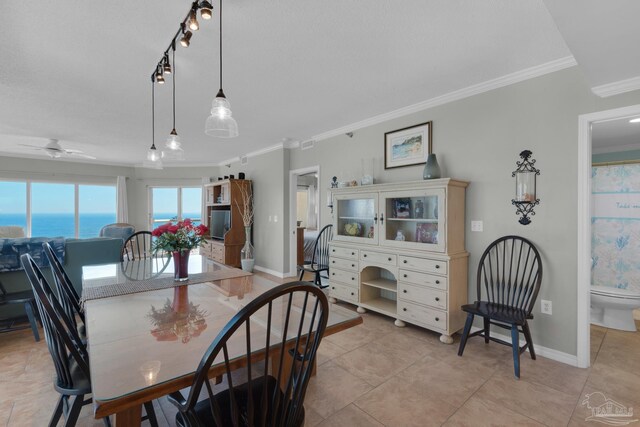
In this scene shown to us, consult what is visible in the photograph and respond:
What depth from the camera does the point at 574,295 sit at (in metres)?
2.38

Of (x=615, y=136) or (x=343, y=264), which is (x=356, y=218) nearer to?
(x=343, y=264)

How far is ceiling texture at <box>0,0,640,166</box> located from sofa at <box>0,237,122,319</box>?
1.60 metres

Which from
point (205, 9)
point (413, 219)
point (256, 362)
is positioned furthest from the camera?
point (413, 219)

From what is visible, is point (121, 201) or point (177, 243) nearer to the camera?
point (177, 243)

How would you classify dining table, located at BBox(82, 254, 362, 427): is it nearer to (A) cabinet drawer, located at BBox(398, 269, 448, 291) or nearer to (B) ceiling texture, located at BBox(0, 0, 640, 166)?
(A) cabinet drawer, located at BBox(398, 269, 448, 291)

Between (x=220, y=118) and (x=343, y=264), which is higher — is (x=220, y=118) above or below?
above

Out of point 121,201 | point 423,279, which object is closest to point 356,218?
point 423,279

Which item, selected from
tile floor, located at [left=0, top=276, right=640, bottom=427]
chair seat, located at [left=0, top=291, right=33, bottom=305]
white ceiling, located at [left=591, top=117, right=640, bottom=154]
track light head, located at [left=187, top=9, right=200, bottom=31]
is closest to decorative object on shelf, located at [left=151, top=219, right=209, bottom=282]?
tile floor, located at [left=0, top=276, right=640, bottom=427]

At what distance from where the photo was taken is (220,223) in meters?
6.45

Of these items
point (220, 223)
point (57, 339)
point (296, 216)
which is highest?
point (296, 216)

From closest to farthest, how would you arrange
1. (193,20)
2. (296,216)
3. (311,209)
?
(193,20) → (296,216) → (311,209)

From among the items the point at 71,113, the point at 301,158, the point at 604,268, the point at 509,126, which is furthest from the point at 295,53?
the point at 604,268

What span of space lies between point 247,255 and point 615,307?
5232 millimetres

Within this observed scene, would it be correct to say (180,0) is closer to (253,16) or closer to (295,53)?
(253,16)
